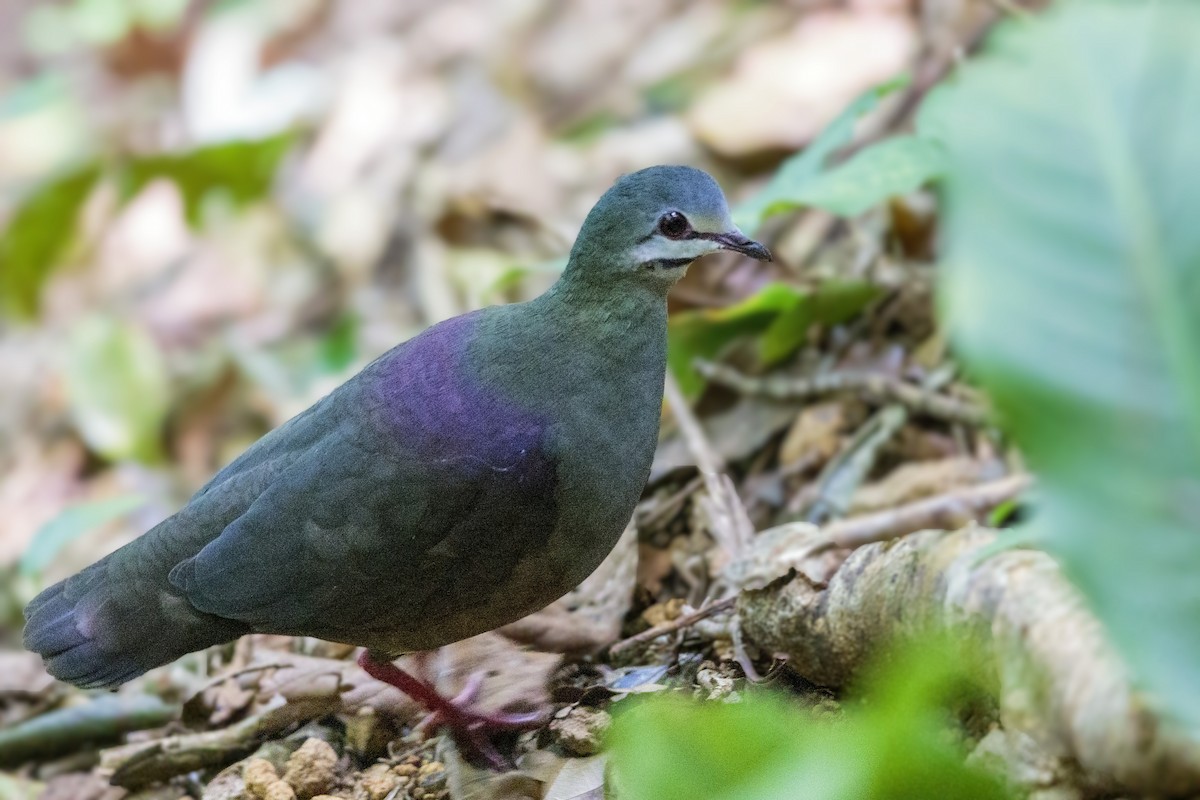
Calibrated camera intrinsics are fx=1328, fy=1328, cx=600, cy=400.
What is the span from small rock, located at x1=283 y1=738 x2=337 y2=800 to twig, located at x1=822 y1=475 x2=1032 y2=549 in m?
1.62

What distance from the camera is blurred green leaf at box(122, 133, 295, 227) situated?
25.3 ft

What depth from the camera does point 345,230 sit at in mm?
7406

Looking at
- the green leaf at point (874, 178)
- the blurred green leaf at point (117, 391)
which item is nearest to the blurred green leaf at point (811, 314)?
the green leaf at point (874, 178)

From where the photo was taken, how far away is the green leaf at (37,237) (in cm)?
779

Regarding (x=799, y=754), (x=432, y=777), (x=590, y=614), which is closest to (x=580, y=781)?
(x=432, y=777)

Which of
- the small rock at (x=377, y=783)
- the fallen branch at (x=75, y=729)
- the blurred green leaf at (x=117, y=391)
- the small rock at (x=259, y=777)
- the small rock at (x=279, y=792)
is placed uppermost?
the blurred green leaf at (x=117, y=391)

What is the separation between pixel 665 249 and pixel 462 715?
4.23 feet

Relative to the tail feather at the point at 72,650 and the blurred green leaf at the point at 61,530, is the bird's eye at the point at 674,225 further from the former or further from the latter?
the blurred green leaf at the point at 61,530

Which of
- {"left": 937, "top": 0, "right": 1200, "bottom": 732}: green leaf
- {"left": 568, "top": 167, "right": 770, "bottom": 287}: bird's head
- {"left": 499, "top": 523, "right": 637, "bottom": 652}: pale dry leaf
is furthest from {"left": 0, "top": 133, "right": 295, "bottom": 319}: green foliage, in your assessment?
{"left": 937, "top": 0, "right": 1200, "bottom": 732}: green leaf

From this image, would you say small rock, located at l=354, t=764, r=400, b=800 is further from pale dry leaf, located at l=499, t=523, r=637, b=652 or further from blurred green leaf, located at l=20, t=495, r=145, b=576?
blurred green leaf, located at l=20, t=495, r=145, b=576

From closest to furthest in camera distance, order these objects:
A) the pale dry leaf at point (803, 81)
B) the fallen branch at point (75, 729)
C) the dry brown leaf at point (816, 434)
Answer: the fallen branch at point (75, 729) < the dry brown leaf at point (816, 434) < the pale dry leaf at point (803, 81)

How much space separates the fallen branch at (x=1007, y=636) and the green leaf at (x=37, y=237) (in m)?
6.00

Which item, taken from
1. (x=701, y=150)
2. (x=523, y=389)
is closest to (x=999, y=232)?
(x=523, y=389)

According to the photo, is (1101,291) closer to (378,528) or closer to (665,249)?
(665,249)
